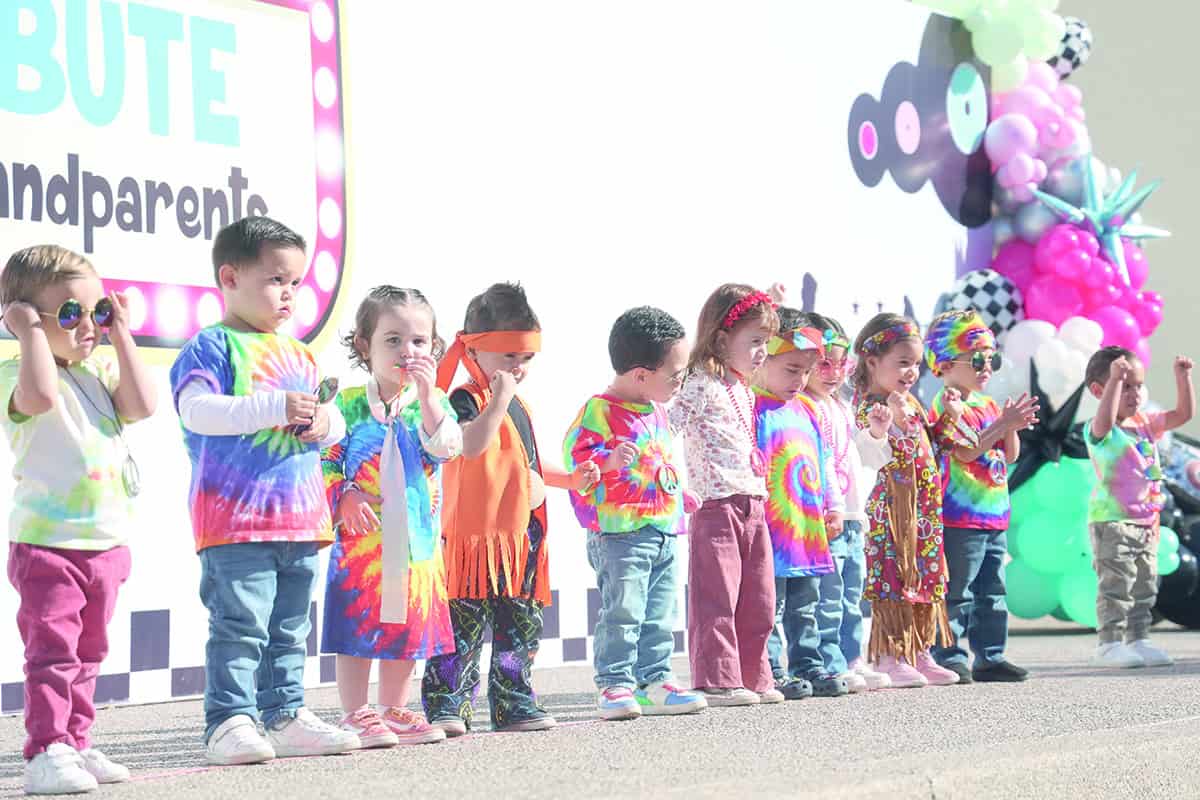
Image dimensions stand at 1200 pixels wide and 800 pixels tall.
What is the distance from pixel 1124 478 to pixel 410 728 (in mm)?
3474

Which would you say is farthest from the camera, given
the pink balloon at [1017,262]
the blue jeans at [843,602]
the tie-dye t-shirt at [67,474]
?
the pink balloon at [1017,262]

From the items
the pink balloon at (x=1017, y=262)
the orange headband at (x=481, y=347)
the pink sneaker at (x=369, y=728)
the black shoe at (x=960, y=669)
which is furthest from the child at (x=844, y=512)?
the pink balloon at (x=1017, y=262)

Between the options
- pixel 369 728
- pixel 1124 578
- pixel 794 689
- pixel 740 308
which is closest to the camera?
pixel 369 728

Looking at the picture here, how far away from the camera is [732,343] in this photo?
4.80 metres

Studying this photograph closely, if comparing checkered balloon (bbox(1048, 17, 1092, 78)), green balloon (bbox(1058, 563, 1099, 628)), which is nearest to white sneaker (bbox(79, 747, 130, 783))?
green balloon (bbox(1058, 563, 1099, 628))

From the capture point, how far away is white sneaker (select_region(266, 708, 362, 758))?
3.51 m

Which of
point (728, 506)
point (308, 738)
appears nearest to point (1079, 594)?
point (728, 506)

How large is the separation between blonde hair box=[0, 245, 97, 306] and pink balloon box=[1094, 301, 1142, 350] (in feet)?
19.7

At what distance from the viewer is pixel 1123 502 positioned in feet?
20.6

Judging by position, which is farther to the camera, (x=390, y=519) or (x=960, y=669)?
(x=960, y=669)

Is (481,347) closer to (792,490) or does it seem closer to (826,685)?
(792,490)

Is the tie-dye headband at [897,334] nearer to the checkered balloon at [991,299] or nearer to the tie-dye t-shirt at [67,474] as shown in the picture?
the tie-dye t-shirt at [67,474]

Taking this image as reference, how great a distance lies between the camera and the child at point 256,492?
335cm

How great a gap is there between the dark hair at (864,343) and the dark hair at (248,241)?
246 cm
